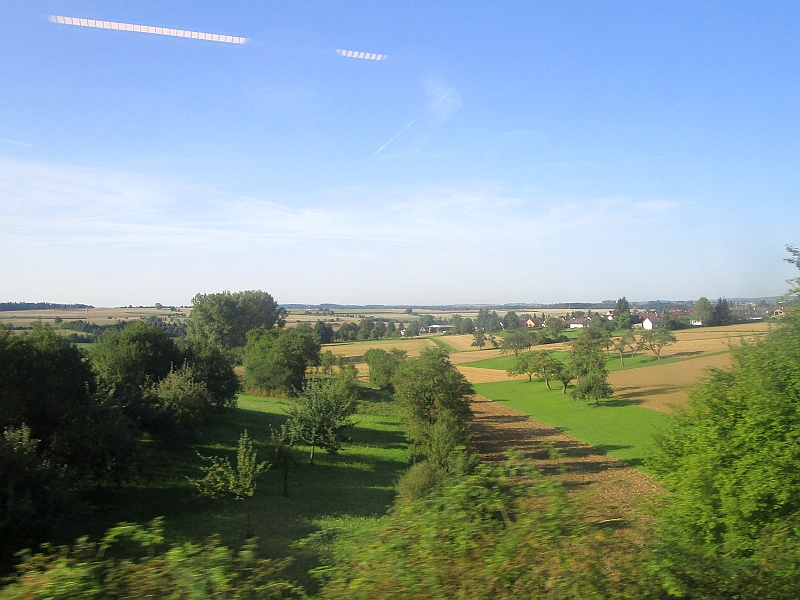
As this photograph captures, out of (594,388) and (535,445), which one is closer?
(535,445)

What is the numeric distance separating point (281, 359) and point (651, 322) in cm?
4180

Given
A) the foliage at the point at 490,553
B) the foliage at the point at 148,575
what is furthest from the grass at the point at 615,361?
the foliage at the point at 148,575

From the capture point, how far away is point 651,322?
5712 centimetres

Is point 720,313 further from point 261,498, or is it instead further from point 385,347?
point 385,347

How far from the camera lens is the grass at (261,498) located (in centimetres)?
1434

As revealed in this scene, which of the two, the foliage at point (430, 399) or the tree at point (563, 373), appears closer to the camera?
the foliage at point (430, 399)

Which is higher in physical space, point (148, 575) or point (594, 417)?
point (148, 575)

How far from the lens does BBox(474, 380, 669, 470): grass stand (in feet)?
97.5

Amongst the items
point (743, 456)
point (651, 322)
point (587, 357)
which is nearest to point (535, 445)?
point (587, 357)

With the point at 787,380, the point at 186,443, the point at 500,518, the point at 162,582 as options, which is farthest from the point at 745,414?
the point at 186,443

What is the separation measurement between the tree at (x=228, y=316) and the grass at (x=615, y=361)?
30787 millimetres

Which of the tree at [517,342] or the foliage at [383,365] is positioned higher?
the tree at [517,342]

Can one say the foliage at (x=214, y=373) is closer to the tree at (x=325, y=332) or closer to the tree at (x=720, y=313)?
the tree at (x=720, y=313)

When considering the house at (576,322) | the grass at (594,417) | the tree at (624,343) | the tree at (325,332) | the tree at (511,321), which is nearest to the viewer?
the grass at (594,417)
